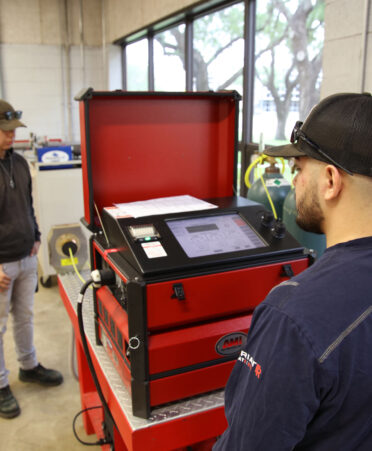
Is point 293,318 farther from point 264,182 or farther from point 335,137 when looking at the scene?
point 264,182

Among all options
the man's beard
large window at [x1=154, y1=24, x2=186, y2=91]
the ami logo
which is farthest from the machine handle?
large window at [x1=154, y1=24, x2=186, y2=91]

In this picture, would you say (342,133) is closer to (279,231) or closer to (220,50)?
(279,231)

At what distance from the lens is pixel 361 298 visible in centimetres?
62

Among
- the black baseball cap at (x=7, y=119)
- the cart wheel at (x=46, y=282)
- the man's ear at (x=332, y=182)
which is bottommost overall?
the cart wheel at (x=46, y=282)

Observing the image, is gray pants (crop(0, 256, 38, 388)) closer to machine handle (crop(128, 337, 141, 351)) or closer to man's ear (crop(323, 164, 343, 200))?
machine handle (crop(128, 337, 141, 351))

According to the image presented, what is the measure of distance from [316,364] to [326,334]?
0.14ft

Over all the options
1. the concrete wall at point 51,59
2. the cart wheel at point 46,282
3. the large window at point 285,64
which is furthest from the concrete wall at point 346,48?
the concrete wall at point 51,59

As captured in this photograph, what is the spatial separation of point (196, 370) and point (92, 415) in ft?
3.58

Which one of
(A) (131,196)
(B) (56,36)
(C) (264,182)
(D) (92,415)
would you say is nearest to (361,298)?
(A) (131,196)

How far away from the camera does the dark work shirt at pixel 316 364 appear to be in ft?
1.98

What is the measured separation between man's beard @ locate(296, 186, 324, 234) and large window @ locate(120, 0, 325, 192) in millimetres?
2166

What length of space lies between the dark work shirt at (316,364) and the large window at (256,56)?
236 cm

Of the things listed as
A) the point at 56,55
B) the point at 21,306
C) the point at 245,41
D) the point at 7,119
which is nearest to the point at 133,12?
the point at 56,55

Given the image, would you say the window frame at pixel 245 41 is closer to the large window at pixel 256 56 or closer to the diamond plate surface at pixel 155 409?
the large window at pixel 256 56
